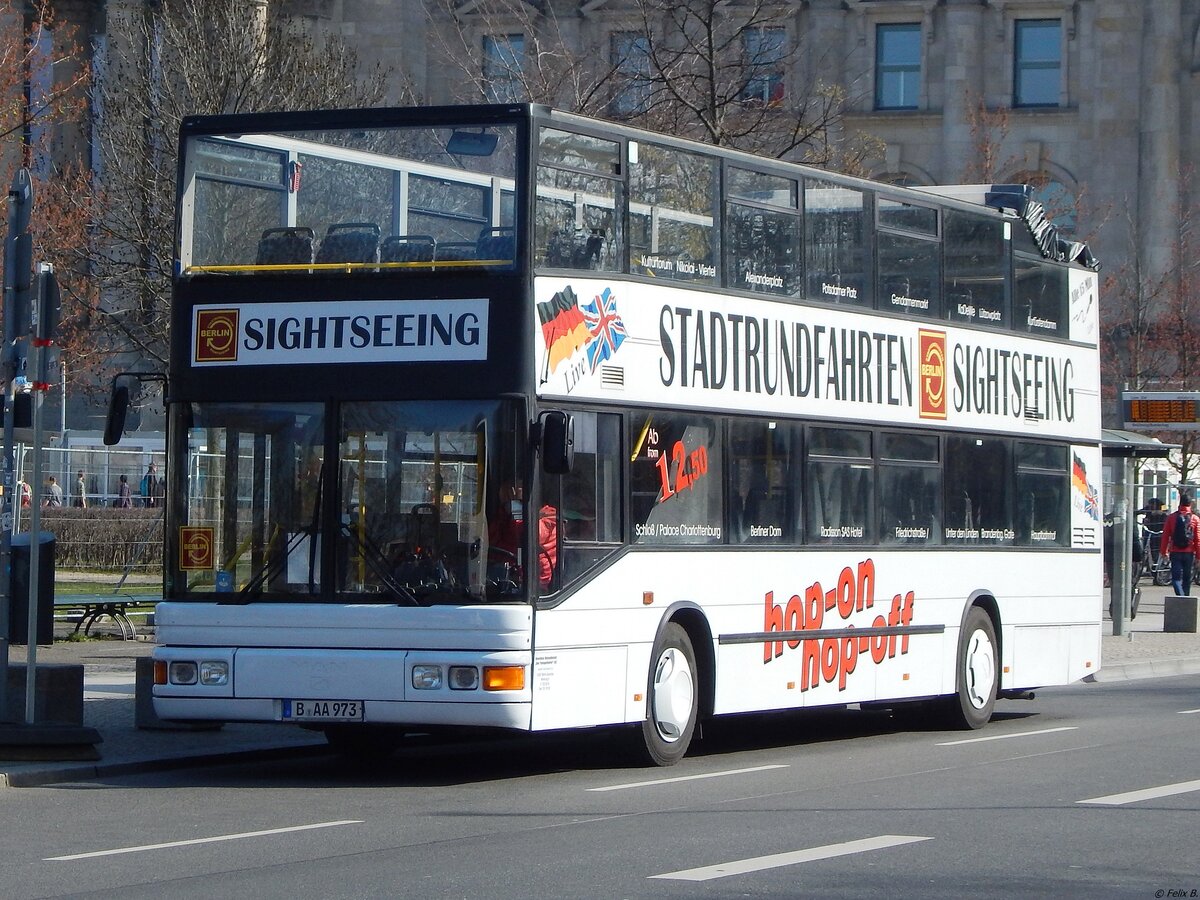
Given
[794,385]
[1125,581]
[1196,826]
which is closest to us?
[1196,826]

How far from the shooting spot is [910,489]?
16.6 meters

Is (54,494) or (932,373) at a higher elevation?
(932,373)

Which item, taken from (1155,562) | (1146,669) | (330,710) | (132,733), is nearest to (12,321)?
(132,733)

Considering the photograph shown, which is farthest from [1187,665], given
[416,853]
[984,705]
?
[416,853]

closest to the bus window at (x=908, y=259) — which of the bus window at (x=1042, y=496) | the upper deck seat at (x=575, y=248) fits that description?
the bus window at (x=1042, y=496)

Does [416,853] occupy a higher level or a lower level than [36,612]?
lower

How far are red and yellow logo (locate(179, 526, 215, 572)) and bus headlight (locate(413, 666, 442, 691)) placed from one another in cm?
154

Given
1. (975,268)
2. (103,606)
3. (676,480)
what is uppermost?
(975,268)

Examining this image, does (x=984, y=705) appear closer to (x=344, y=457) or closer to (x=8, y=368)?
(x=344, y=457)

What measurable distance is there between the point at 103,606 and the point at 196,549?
10.1 metres

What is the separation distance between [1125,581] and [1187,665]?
3753 millimetres

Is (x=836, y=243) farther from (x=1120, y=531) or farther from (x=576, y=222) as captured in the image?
(x=1120, y=531)

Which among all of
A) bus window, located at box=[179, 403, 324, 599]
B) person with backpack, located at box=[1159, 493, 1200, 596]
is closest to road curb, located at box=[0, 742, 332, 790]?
bus window, located at box=[179, 403, 324, 599]

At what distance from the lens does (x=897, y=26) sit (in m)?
54.9
